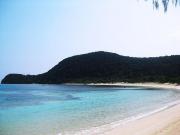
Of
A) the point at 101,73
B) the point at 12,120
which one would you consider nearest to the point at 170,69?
the point at 101,73

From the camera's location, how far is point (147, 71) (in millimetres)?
129875

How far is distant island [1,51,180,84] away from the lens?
124 meters

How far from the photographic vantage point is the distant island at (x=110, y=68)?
124 meters

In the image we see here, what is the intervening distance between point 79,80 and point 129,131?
135 metres

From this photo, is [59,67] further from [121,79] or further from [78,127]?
[78,127]

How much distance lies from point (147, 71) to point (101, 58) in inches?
1213

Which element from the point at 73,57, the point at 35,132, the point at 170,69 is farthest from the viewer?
the point at 73,57

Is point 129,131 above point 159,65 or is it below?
below

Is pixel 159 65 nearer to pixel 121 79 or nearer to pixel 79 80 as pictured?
pixel 121 79

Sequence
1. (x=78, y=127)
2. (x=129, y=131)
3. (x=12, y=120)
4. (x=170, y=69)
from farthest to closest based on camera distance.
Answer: (x=170, y=69) → (x=12, y=120) → (x=78, y=127) → (x=129, y=131)

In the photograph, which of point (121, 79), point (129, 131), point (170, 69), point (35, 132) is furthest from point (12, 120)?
point (121, 79)

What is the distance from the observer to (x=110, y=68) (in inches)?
5807

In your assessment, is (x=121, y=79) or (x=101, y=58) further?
(x=101, y=58)

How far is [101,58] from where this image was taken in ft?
510
